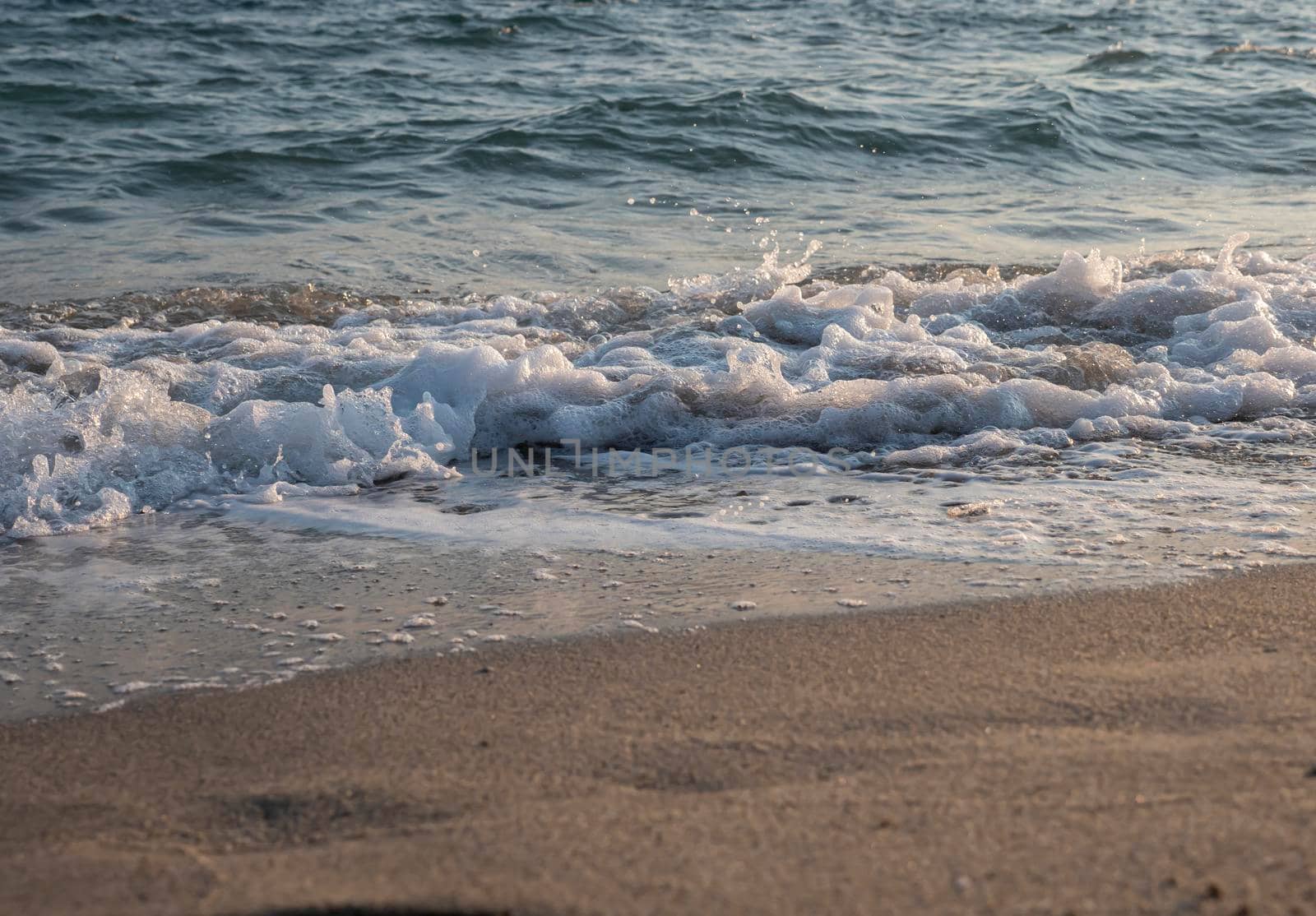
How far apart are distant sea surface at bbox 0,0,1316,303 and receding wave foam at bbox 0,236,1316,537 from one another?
889mm

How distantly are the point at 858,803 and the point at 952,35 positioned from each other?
43.1ft

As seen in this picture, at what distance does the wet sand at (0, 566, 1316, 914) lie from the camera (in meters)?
1.57

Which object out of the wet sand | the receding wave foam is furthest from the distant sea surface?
the wet sand

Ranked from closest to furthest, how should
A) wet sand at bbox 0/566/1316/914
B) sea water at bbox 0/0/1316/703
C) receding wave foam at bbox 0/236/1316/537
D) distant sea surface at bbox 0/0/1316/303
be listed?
wet sand at bbox 0/566/1316/914, sea water at bbox 0/0/1316/703, receding wave foam at bbox 0/236/1316/537, distant sea surface at bbox 0/0/1316/303

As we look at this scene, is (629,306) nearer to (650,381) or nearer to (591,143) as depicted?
(650,381)

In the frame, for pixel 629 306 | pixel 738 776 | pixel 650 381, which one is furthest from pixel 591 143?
pixel 738 776

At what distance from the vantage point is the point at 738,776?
6.11 ft

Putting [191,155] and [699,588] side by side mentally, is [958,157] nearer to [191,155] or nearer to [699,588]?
[191,155]

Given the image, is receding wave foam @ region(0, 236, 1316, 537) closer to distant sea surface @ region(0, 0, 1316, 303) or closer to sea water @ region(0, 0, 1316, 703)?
sea water @ region(0, 0, 1316, 703)

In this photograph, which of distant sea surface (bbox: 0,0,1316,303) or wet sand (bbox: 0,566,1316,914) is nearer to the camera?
wet sand (bbox: 0,566,1316,914)

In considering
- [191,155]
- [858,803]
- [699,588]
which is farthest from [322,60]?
[858,803]

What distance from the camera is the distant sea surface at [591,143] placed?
6722mm

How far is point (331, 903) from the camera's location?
5.09 feet

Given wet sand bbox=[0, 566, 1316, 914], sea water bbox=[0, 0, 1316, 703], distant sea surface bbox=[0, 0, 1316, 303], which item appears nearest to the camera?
wet sand bbox=[0, 566, 1316, 914]
